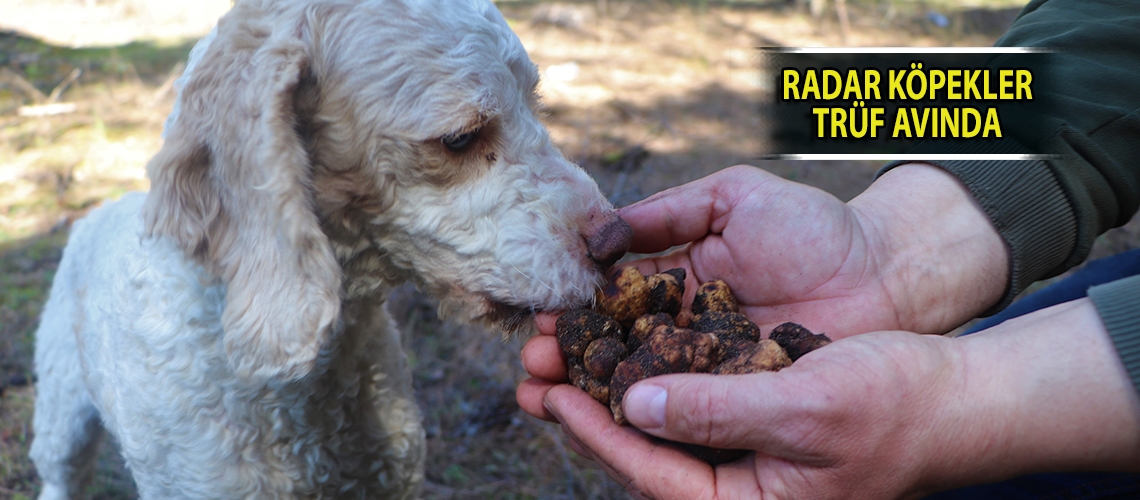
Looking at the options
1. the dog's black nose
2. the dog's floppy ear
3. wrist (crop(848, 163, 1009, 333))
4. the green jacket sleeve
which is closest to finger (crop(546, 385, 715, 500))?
the dog's black nose

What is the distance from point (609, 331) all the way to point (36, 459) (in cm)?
260

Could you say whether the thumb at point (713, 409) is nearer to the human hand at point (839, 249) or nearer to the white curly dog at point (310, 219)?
the white curly dog at point (310, 219)

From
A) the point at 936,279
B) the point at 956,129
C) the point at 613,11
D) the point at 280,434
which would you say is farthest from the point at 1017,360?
the point at 613,11

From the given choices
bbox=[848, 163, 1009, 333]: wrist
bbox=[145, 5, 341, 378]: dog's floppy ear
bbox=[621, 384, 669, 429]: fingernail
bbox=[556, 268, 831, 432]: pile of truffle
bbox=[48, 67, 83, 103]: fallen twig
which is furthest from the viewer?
bbox=[48, 67, 83, 103]: fallen twig

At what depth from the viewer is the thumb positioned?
138 cm

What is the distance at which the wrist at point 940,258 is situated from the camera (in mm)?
2141

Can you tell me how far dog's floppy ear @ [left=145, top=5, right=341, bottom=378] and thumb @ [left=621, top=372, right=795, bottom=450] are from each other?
2.46ft

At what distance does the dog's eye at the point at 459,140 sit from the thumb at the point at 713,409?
70cm

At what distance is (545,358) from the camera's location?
1942mm

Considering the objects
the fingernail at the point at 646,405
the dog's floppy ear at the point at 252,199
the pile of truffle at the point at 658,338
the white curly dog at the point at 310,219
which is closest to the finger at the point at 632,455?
the pile of truffle at the point at 658,338

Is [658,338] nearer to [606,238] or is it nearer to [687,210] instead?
[606,238]

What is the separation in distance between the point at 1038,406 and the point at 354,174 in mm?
1545

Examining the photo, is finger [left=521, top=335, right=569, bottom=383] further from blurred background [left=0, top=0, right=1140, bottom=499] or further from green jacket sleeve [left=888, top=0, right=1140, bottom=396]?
green jacket sleeve [left=888, top=0, right=1140, bottom=396]

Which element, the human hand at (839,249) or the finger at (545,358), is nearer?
the finger at (545,358)
